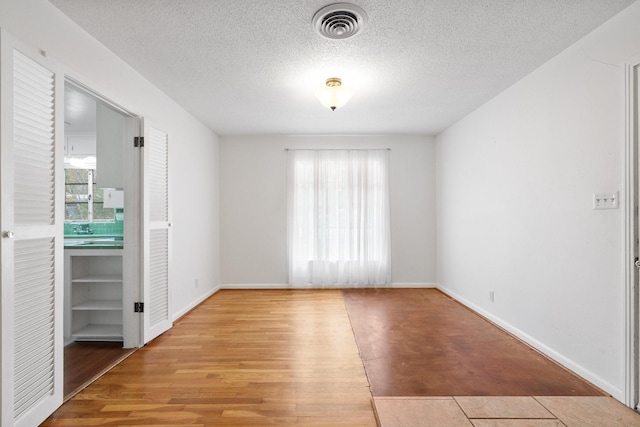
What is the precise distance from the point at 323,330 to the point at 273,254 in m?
2.28

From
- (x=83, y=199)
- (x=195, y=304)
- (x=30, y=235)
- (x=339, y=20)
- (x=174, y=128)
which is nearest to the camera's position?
(x=30, y=235)

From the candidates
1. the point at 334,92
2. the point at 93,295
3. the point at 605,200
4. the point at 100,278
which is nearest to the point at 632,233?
the point at 605,200

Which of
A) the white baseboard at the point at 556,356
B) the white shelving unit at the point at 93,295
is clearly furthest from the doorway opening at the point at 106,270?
the white baseboard at the point at 556,356

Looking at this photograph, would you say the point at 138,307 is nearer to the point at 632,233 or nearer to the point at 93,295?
the point at 93,295

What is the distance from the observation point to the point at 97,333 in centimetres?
331

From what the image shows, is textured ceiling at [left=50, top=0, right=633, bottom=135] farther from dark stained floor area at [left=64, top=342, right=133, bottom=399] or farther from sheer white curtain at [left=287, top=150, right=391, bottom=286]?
dark stained floor area at [left=64, top=342, right=133, bottom=399]

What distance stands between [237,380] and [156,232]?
1.70m

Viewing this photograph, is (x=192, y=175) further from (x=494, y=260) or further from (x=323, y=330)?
(x=494, y=260)

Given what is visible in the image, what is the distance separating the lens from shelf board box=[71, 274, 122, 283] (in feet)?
10.7

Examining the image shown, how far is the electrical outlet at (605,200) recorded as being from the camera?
2230 mm

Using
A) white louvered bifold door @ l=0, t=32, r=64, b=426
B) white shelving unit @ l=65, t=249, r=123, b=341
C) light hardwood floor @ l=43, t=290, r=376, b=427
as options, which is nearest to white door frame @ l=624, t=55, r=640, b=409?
light hardwood floor @ l=43, t=290, r=376, b=427

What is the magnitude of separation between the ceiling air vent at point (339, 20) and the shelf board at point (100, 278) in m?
2.92

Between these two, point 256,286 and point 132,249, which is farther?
point 256,286

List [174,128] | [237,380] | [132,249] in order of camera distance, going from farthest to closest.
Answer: [174,128], [132,249], [237,380]
